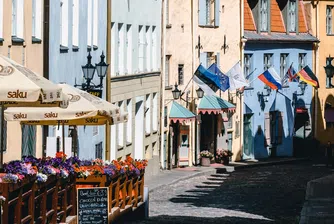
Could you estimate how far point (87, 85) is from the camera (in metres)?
31.8

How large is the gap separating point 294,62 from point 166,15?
1413 cm

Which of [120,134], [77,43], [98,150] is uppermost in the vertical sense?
[77,43]

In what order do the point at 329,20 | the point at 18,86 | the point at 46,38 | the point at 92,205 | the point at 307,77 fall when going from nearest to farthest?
1. the point at 18,86
2. the point at 92,205
3. the point at 46,38
4. the point at 307,77
5. the point at 329,20

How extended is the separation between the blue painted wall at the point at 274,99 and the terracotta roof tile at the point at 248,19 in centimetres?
81

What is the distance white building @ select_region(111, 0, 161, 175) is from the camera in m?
40.9

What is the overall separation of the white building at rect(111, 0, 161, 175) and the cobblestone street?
7.02 feet

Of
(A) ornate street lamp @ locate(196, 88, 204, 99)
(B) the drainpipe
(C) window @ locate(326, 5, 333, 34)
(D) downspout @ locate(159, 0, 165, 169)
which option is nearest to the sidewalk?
(D) downspout @ locate(159, 0, 165, 169)

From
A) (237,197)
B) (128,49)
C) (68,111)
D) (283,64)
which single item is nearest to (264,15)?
(283,64)

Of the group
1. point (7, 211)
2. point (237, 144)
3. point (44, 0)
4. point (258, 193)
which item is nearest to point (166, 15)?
point (237, 144)

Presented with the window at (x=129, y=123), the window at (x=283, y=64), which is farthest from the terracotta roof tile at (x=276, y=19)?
the window at (x=129, y=123)

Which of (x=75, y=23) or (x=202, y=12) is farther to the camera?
(x=202, y=12)

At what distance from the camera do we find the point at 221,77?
5122 centimetres

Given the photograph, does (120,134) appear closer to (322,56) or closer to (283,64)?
(283,64)

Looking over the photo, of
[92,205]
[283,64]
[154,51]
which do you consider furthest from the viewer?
[283,64]
